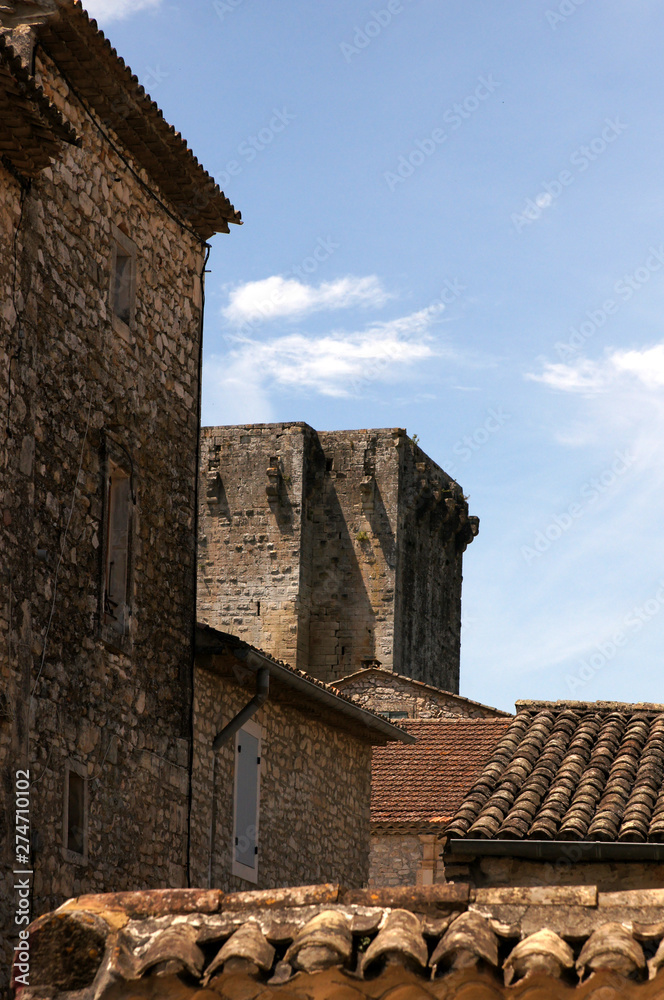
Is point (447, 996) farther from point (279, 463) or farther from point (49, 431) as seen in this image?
point (279, 463)

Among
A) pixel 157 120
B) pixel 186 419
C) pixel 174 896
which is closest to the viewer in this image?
pixel 174 896

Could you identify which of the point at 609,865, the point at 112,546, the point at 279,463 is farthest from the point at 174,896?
the point at 279,463

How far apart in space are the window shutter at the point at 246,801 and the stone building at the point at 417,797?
19.7 feet

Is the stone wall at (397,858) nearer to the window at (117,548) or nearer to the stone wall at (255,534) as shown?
the window at (117,548)

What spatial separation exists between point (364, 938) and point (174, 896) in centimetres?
73

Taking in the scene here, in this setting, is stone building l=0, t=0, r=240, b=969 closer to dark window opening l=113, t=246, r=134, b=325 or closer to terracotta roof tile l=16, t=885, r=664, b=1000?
dark window opening l=113, t=246, r=134, b=325

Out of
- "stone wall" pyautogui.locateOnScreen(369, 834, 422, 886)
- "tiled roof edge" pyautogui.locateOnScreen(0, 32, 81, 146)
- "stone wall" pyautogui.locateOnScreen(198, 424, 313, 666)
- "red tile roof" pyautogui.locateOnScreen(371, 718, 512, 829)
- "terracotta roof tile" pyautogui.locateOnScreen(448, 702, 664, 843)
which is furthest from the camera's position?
"stone wall" pyautogui.locateOnScreen(198, 424, 313, 666)

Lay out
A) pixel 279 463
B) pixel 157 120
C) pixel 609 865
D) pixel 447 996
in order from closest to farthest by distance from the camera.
A: 1. pixel 447 996
2. pixel 609 865
3. pixel 157 120
4. pixel 279 463

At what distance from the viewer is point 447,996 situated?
4.55 m

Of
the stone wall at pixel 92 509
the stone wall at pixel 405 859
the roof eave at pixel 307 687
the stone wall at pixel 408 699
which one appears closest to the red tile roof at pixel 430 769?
the stone wall at pixel 405 859

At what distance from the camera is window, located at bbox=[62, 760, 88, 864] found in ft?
30.7

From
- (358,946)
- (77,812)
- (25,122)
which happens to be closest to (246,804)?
(77,812)

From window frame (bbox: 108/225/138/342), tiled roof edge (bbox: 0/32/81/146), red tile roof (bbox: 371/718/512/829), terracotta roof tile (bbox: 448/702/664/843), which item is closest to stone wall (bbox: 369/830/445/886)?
red tile roof (bbox: 371/718/512/829)

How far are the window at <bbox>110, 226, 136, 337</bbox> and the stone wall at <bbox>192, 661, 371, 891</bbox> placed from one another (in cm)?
308
